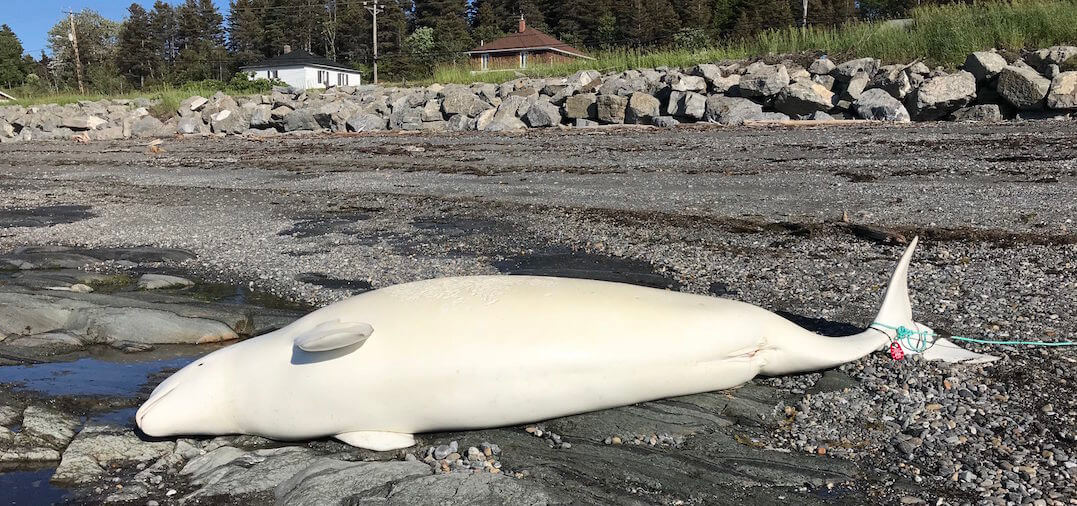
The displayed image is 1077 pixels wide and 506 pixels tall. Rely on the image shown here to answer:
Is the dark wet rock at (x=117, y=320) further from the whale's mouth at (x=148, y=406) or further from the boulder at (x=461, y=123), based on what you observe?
the boulder at (x=461, y=123)

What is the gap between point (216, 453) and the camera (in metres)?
3.86

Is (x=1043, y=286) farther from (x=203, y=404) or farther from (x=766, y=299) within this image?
(x=203, y=404)

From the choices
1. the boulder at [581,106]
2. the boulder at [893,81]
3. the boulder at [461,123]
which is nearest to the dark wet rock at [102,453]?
the boulder at [893,81]

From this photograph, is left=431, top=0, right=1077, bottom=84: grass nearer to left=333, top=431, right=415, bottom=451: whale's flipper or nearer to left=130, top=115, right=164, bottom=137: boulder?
left=130, top=115, right=164, bottom=137: boulder

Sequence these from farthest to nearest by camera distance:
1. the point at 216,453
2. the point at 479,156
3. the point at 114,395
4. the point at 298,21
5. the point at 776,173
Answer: the point at 298,21 → the point at 479,156 → the point at 776,173 → the point at 114,395 → the point at 216,453

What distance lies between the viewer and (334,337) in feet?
11.8

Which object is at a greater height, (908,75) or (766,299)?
(908,75)

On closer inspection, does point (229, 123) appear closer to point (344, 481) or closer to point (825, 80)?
point (825, 80)

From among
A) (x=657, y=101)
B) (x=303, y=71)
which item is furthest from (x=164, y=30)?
(x=657, y=101)

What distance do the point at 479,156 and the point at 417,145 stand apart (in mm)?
3256

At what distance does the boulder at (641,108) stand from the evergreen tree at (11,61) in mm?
55345

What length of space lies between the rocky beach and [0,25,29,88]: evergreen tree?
5437 cm

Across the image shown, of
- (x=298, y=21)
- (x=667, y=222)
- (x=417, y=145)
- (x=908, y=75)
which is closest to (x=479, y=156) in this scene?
(x=417, y=145)

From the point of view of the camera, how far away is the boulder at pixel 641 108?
20.3m
